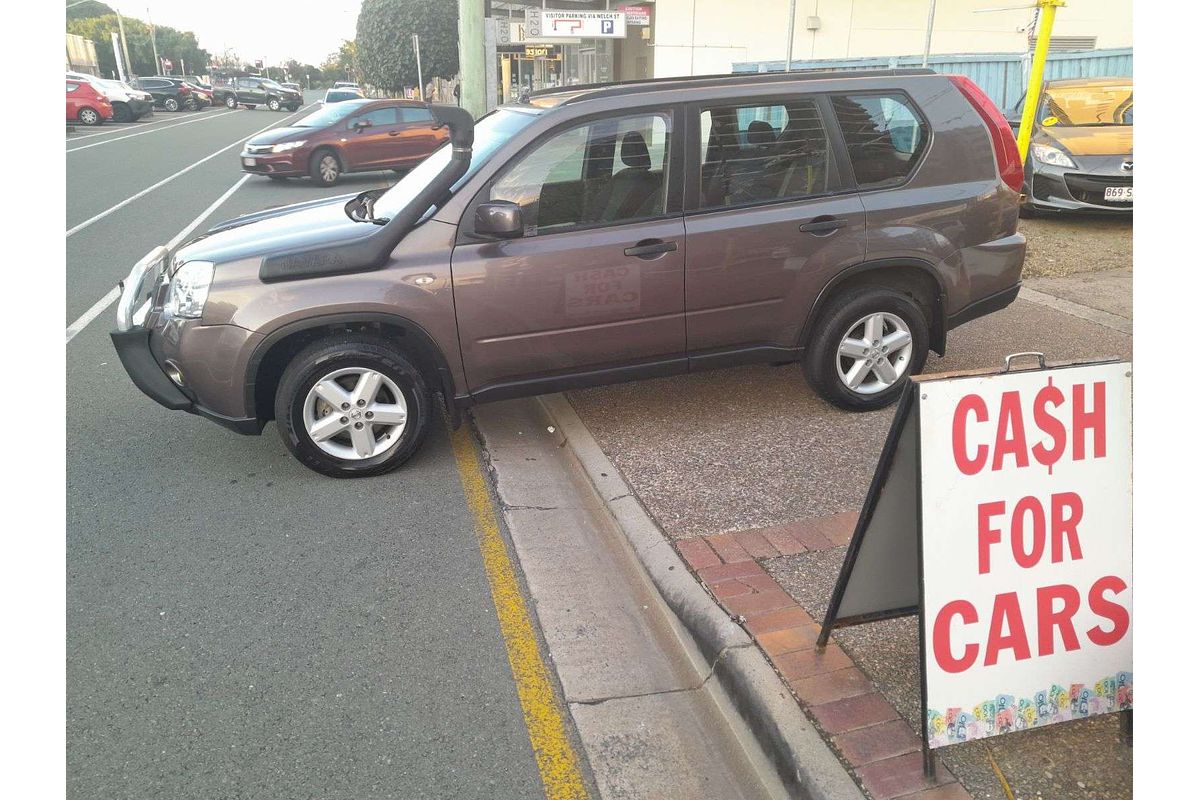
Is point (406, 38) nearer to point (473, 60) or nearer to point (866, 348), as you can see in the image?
point (473, 60)

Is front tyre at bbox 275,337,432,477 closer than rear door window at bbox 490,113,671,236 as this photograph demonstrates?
Yes

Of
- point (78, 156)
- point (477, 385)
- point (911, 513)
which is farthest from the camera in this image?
point (78, 156)

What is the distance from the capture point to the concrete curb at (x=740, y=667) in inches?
104

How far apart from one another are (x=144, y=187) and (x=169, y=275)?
505 inches

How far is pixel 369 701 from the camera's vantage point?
124 inches

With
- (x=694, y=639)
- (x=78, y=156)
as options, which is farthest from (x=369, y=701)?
(x=78, y=156)

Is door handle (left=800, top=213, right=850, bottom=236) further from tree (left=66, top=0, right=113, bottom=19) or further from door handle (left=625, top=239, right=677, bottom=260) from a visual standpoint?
tree (left=66, top=0, right=113, bottom=19)

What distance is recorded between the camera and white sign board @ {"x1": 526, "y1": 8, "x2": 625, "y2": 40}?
54.5ft

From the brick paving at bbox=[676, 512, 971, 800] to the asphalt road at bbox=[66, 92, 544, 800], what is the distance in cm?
89

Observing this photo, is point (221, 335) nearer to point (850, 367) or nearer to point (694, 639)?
point (694, 639)

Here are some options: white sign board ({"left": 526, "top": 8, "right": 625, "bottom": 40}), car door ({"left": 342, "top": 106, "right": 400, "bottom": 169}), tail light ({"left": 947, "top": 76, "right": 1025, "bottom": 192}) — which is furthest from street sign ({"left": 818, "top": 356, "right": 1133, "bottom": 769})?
car door ({"left": 342, "top": 106, "right": 400, "bottom": 169})

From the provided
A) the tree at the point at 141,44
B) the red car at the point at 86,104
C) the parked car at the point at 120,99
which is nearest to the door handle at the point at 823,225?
the red car at the point at 86,104

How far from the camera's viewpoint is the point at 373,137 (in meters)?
18.4

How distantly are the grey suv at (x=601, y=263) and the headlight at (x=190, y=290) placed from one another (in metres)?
0.01
